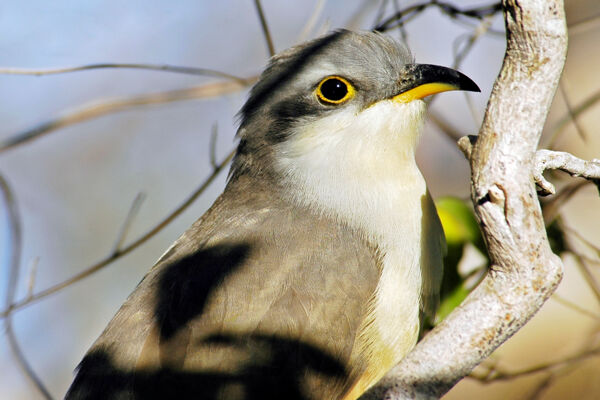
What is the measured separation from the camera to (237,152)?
15.0 ft

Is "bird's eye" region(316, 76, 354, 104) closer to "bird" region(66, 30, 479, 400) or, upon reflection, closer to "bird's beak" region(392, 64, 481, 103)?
"bird" region(66, 30, 479, 400)

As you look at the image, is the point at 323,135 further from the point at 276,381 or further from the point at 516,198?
the point at 516,198

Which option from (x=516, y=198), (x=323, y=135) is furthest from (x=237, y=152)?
(x=516, y=198)

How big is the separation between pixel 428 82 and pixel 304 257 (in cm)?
119

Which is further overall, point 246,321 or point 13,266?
point 13,266

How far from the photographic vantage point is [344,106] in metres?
4.18

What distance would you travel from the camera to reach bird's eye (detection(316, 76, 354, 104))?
4195 mm

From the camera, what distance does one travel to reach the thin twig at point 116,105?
15.7 ft

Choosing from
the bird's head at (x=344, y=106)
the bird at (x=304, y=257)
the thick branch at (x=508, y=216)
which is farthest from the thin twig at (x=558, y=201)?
the thick branch at (x=508, y=216)

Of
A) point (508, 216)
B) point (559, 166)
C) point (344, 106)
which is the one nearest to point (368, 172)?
point (344, 106)

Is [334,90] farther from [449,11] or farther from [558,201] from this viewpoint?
[558,201]

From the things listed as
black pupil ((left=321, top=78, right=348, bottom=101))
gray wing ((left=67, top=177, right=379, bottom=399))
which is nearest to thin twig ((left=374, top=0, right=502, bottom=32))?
black pupil ((left=321, top=78, right=348, bottom=101))

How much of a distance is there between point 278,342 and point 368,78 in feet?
5.13

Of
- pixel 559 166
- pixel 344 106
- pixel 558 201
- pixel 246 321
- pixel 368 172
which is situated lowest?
pixel 558 201
